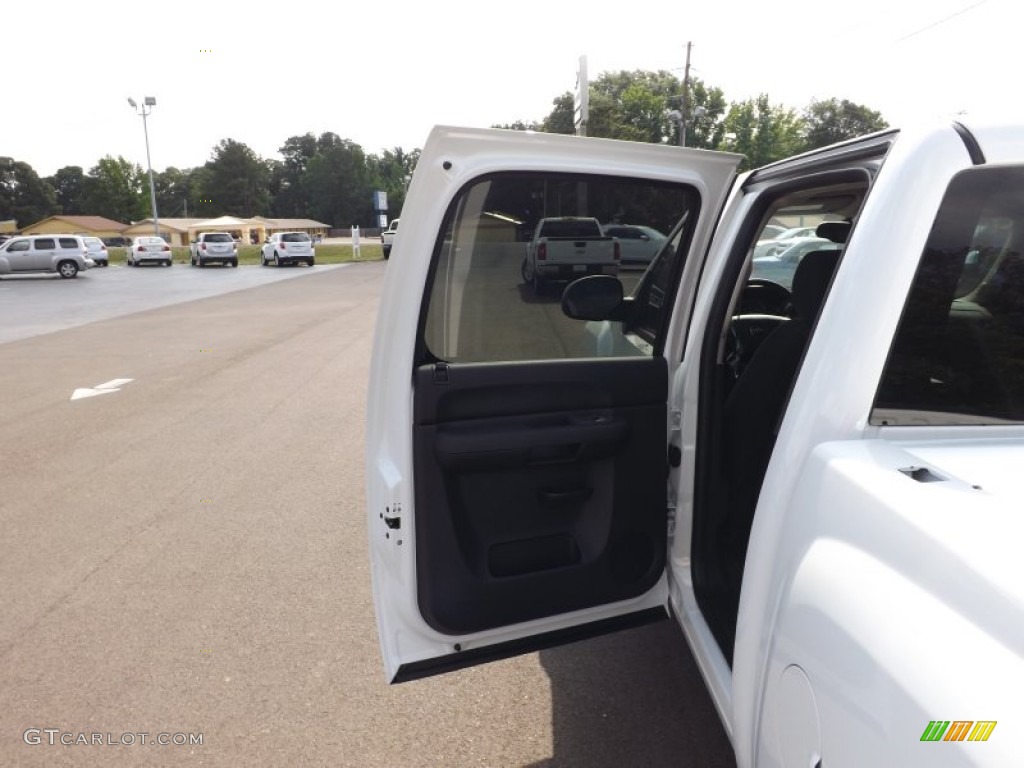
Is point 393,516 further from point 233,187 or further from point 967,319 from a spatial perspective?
point 233,187

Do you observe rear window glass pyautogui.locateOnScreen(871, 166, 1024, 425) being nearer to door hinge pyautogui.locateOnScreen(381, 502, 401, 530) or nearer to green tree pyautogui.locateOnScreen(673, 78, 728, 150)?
door hinge pyautogui.locateOnScreen(381, 502, 401, 530)

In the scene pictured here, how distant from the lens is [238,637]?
3.22m

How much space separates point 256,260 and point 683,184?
148 ft

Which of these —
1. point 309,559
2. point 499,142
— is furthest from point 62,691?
point 499,142

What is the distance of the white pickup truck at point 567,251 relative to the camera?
88.1 inches

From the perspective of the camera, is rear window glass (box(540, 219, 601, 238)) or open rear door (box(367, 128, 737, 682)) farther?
rear window glass (box(540, 219, 601, 238))

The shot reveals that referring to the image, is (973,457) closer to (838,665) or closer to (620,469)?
(838,665)

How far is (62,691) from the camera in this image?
2842 mm

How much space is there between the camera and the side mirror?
2338mm

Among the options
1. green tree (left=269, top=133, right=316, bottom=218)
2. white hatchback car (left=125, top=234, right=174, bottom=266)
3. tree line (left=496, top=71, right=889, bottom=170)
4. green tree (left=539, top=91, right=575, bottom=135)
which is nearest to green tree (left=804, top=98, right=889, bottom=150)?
tree line (left=496, top=71, right=889, bottom=170)

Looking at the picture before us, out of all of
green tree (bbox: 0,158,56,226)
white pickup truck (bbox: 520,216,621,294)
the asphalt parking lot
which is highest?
green tree (bbox: 0,158,56,226)

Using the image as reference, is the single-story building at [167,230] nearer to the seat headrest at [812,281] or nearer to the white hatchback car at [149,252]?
the white hatchback car at [149,252]
